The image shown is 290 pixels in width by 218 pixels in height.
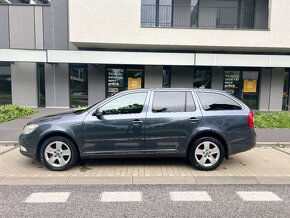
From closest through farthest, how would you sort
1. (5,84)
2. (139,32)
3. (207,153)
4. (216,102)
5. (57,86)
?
(207,153) → (216,102) → (139,32) → (57,86) → (5,84)

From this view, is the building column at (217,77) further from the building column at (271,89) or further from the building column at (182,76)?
the building column at (271,89)

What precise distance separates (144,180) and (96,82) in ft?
35.4

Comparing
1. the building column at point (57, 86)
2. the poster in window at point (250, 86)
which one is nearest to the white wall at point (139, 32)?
the building column at point (57, 86)

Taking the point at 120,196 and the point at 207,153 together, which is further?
the point at 207,153

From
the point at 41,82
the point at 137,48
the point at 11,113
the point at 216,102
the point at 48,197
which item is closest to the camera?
the point at 48,197

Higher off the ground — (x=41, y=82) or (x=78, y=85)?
(x=41, y=82)

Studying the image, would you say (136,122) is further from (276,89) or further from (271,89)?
(276,89)

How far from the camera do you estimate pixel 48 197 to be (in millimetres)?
4082

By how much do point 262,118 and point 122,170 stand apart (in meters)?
7.30

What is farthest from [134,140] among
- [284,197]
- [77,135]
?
[284,197]

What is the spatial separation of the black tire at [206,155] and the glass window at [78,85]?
10721 millimetres

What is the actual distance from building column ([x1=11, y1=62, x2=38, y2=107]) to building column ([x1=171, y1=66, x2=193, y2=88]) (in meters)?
7.73

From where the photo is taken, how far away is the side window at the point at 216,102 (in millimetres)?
5426

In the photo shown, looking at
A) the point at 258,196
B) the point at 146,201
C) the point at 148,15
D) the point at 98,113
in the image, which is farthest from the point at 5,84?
the point at 258,196
